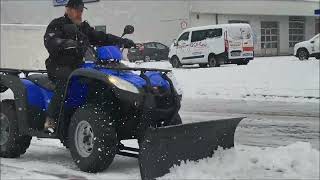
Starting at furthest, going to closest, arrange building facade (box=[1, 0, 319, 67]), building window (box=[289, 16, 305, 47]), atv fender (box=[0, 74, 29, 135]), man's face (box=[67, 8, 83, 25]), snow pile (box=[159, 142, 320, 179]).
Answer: building window (box=[289, 16, 305, 47]) < building facade (box=[1, 0, 319, 67]) < atv fender (box=[0, 74, 29, 135]) < man's face (box=[67, 8, 83, 25]) < snow pile (box=[159, 142, 320, 179])

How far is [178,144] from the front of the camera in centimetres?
569

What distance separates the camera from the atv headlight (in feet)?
18.1

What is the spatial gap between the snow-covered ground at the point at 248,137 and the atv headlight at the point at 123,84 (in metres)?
0.90

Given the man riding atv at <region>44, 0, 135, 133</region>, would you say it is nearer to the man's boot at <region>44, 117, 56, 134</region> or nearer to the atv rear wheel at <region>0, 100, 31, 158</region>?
the man's boot at <region>44, 117, 56, 134</region>

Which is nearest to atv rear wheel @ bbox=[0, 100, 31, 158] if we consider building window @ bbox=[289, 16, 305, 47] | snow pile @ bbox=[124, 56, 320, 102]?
snow pile @ bbox=[124, 56, 320, 102]

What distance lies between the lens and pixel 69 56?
20.6ft

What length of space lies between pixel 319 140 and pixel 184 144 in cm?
348

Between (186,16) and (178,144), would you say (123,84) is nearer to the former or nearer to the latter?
(178,144)

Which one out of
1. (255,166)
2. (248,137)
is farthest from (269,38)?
(255,166)

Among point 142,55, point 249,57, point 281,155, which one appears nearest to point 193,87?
point 249,57

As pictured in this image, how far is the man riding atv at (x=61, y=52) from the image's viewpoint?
20.1 ft

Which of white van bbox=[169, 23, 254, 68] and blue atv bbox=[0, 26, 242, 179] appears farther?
white van bbox=[169, 23, 254, 68]

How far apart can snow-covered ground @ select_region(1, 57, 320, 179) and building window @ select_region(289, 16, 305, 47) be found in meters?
30.8

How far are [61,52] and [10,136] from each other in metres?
1.40
